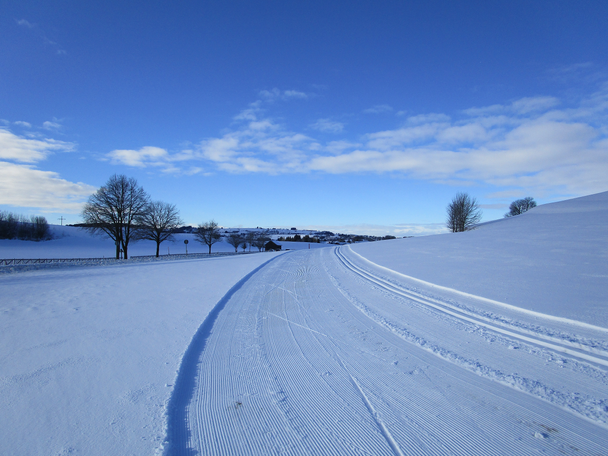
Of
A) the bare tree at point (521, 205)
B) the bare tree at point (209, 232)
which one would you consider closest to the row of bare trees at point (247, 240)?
the bare tree at point (209, 232)

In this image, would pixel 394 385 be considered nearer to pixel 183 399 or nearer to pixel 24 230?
pixel 183 399

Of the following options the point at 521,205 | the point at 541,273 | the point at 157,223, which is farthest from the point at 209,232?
the point at 521,205

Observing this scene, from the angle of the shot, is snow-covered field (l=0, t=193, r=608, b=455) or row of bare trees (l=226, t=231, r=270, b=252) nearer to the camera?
snow-covered field (l=0, t=193, r=608, b=455)

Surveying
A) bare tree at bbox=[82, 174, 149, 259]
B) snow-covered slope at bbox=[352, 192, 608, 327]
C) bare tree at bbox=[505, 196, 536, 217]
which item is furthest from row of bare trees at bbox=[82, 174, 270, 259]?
bare tree at bbox=[505, 196, 536, 217]

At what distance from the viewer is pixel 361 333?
5.16 m

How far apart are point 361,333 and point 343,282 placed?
5065 mm

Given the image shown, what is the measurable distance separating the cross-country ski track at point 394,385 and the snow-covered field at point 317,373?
0.02 metres

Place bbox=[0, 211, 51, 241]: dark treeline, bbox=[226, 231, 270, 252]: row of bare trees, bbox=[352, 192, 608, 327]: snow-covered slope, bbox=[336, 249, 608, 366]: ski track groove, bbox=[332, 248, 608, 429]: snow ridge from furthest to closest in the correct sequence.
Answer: bbox=[226, 231, 270, 252]: row of bare trees, bbox=[0, 211, 51, 241]: dark treeline, bbox=[352, 192, 608, 327]: snow-covered slope, bbox=[336, 249, 608, 366]: ski track groove, bbox=[332, 248, 608, 429]: snow ridge

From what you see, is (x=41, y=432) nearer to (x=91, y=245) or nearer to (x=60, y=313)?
(x=60, y=313)

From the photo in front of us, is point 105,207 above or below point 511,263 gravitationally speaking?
above

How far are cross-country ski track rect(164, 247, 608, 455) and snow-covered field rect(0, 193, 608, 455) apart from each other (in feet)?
0.06

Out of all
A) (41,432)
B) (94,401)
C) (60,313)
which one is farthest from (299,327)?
(60,313)

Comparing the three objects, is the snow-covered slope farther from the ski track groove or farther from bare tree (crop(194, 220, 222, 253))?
bare tree (crop(194, 220, 222, 253))

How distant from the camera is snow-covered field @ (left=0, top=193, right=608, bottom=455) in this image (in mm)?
2600
